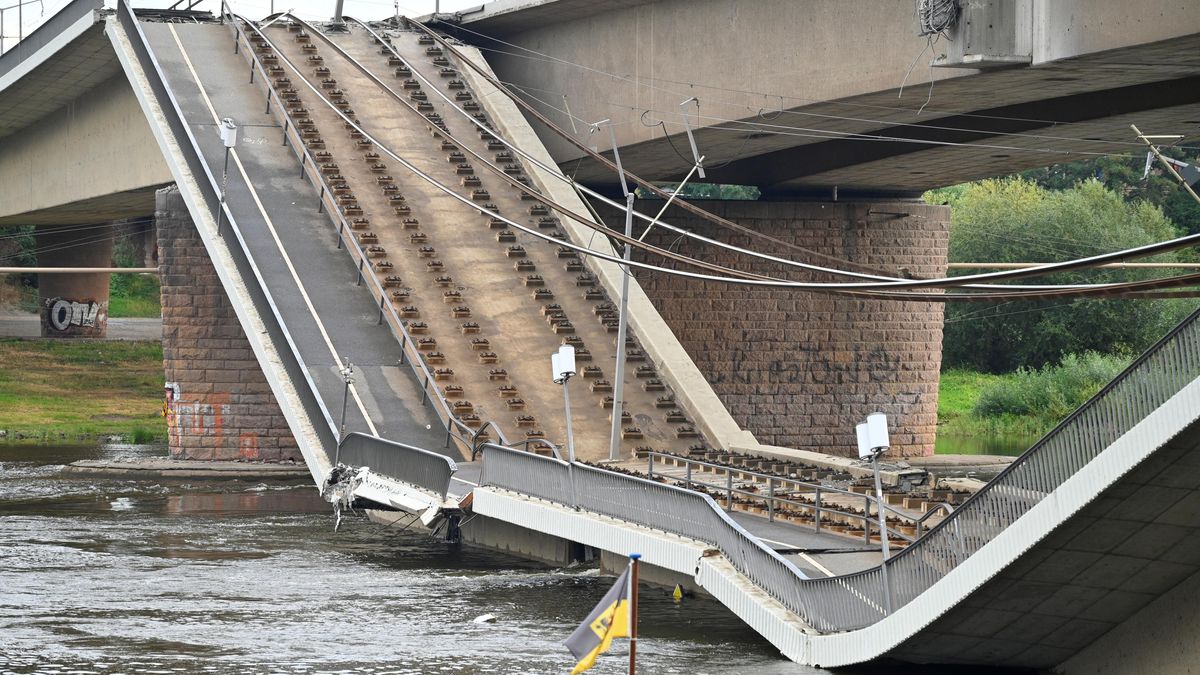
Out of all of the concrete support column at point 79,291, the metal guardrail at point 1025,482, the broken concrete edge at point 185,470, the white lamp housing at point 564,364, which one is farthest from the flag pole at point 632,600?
the concrete support column at point 79,291

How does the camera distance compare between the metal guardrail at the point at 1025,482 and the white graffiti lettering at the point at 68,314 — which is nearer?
the metal guardrail at the point at 1025,482

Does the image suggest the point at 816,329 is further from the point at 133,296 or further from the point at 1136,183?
the point at 133,296

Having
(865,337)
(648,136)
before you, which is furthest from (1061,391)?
(648,136)

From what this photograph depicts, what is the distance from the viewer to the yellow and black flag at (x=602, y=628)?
15.0 meters

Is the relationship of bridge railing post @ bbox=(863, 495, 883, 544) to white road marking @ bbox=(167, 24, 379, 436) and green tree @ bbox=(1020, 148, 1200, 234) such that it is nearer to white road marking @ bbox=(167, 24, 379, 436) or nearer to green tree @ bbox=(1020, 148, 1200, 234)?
white road marking @ bbox=(167, 24, 379, 436)

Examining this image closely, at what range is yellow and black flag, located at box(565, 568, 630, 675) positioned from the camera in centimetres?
1501

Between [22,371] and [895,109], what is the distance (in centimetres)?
3173

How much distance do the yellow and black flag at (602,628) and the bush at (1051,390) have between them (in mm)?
39156

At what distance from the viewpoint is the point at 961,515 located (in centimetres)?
1686

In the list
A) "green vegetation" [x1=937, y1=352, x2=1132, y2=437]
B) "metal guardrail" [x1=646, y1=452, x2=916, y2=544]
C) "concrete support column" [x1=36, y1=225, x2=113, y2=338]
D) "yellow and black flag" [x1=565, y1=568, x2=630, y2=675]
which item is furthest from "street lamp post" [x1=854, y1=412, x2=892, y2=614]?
"concrete support column" [x1=36, y1=225, x2=113, y2=338]

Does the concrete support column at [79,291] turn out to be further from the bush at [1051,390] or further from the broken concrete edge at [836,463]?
the broken concrete edge at [836,463]

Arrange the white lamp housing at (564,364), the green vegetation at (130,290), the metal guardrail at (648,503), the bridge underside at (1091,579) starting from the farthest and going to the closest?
1. the green vegetation at (130,290)
2. the white lamp housing at (564,364)
3. the metal guardrail at (648,503)
4. the bridge underside at (1091,579)

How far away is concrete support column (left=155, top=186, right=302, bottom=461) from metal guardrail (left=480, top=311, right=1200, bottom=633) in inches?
784

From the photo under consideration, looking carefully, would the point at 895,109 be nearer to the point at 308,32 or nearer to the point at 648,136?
the point at 648,136
